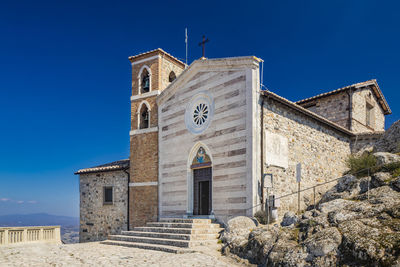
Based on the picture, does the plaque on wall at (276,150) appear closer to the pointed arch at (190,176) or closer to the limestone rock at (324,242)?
the pointed arch at (190,176)

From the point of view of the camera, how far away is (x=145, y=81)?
19.9 m

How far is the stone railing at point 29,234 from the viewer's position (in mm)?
14266

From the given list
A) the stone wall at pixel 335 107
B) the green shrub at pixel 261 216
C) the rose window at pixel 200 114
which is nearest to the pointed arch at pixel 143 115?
the rose window at pixel 200 114

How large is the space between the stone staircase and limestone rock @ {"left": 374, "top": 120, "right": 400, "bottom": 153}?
883 cm

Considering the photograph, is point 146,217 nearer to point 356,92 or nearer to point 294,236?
point 294,236

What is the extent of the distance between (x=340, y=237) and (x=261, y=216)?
540cm

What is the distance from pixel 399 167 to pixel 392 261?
6259 mm

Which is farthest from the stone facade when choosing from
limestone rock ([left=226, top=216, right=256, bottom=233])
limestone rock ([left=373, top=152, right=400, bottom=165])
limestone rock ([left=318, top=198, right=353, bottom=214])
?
limestone rock ([left=226, top=216, right=256, bottom=233])

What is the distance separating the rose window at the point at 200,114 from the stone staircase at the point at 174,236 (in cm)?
456

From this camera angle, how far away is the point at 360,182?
12367 mm

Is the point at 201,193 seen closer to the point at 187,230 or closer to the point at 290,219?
the point at 187,230

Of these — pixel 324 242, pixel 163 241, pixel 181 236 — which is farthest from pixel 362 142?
pixel 324 242

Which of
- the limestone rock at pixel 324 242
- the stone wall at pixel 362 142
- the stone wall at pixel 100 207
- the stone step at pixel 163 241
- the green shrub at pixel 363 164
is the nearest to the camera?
the limestone rock at pixel 324 242

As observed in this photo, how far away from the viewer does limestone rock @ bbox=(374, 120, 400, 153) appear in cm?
1588
